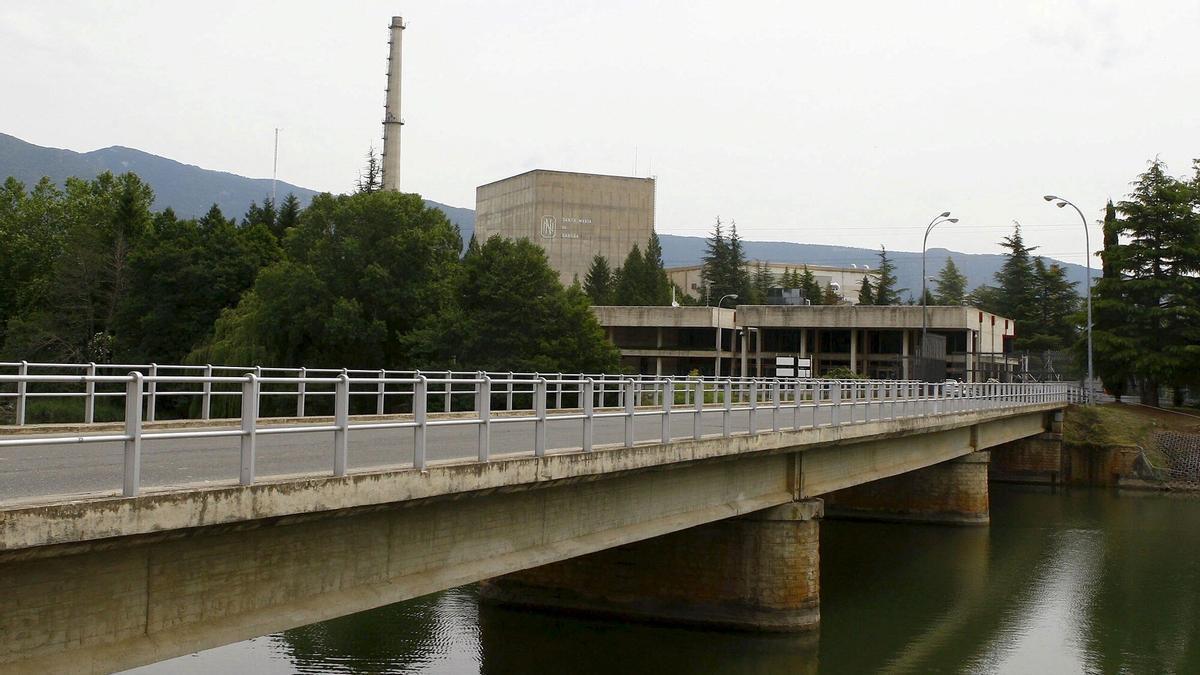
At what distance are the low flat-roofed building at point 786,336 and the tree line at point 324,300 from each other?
3032 centimetres

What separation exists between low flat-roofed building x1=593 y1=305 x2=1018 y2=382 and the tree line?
30319 millimetres

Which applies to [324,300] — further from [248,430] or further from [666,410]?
[248,430]

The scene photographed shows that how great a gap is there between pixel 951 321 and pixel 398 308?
44.3 m

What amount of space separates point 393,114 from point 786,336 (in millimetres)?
36510

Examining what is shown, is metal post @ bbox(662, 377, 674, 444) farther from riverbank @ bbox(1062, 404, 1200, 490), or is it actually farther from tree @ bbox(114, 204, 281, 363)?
tree @ bbox(114, 204, 281, 363)

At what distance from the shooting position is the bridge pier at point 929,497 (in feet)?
124

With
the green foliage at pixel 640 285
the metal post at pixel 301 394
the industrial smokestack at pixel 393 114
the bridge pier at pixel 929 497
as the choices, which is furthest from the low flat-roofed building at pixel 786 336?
the metal post at pixel 301 394

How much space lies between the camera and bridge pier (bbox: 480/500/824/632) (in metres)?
21.1

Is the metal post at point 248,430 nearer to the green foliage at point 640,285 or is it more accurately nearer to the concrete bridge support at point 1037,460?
the concrete bridge support at point 1037,460

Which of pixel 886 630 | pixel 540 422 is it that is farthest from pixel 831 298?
pixel 540 422

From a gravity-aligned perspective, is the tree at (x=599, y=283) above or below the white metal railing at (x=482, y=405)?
above

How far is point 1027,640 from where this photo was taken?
23.2m

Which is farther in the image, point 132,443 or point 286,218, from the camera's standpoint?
point 286,218

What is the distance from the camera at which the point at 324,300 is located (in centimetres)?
5828
